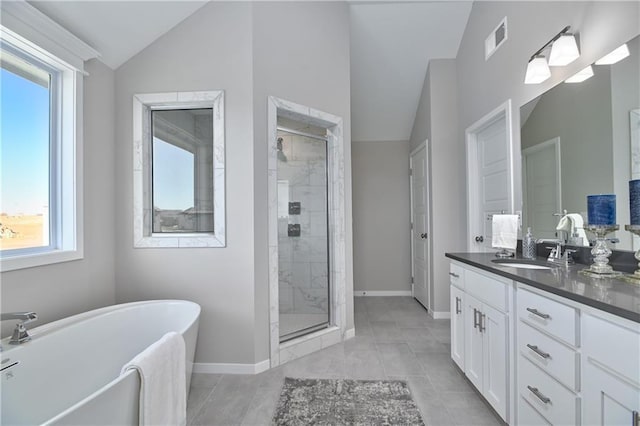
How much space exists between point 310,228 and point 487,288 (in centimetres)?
174

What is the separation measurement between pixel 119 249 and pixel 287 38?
235 cm

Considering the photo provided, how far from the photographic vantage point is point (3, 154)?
1631mm

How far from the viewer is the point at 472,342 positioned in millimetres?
1849

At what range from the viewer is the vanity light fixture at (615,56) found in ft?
4.50

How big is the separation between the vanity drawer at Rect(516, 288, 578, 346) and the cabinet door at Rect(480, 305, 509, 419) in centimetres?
19

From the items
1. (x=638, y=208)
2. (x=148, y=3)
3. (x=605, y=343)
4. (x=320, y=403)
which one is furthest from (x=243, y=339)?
(x=148, y=3)

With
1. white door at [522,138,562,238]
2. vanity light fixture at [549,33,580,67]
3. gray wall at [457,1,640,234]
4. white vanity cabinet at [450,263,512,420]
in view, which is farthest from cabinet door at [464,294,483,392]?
vanity light fixture at [549,33,580,67]

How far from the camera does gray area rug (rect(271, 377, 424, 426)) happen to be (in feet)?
5.44

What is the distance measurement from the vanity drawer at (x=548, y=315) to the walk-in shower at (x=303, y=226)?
1.83 meters

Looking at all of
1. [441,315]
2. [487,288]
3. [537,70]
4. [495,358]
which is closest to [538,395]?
[495,358]

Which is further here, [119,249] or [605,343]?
[119,249]

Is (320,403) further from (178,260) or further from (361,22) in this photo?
(361,22)

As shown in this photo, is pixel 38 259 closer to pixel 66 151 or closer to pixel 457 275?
pixel 66 151

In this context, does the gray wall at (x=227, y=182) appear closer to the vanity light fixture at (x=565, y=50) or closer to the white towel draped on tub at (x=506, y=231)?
the white towel draped on tub at (x=506, y=231)
